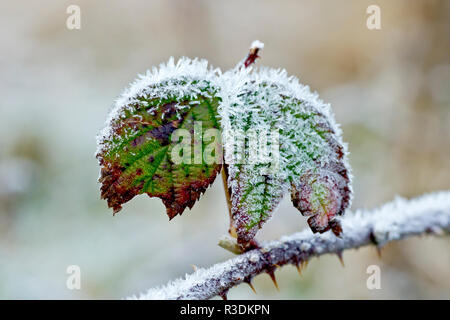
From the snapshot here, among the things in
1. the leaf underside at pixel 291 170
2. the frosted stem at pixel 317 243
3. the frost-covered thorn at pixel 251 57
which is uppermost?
the frost-covered thorn at pixel 251 57

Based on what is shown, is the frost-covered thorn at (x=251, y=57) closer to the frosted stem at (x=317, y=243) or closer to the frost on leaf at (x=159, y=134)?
the frost on leaf at (x=159, y=134)

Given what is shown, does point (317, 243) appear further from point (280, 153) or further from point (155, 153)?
point (155, 153)

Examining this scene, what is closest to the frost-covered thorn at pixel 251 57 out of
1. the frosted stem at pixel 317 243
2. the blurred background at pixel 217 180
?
the frosted stem at pixel 317 243

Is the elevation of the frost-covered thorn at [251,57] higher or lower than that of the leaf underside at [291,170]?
higher

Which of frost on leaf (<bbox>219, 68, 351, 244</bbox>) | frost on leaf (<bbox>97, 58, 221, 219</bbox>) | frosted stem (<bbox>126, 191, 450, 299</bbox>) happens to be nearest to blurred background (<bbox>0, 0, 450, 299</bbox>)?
frosted stem (<bbox>126, 191, 450, 299</bbox>)

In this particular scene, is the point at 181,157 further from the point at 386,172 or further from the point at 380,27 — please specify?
the point at 380,27
